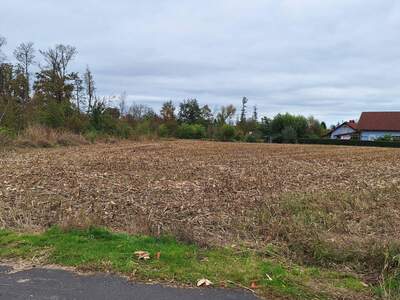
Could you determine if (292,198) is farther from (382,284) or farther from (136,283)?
(136,283)

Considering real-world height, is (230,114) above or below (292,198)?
above

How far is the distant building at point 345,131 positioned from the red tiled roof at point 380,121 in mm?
4357

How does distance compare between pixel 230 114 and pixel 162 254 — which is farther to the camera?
pixel 230 114

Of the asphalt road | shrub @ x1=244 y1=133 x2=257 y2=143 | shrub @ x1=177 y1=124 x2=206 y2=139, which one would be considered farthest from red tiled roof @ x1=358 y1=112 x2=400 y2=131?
the asphalt road

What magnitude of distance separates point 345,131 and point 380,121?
406 inches

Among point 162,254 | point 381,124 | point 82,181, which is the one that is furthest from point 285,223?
point 381,124

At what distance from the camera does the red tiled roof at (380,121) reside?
75375 millimetres

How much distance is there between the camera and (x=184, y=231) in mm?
6039

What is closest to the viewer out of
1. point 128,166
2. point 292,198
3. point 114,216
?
point 114,216

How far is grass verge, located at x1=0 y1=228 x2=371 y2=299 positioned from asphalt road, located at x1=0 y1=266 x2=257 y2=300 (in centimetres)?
20

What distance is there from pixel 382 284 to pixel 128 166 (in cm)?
1275

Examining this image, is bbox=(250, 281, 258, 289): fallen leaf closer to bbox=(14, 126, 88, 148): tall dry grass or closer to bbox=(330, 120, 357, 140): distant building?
bbox=(14, 126, 88, 148): tall dry grass

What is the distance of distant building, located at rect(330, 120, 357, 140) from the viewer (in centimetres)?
8375

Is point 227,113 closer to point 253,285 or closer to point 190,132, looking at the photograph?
point 190,132
